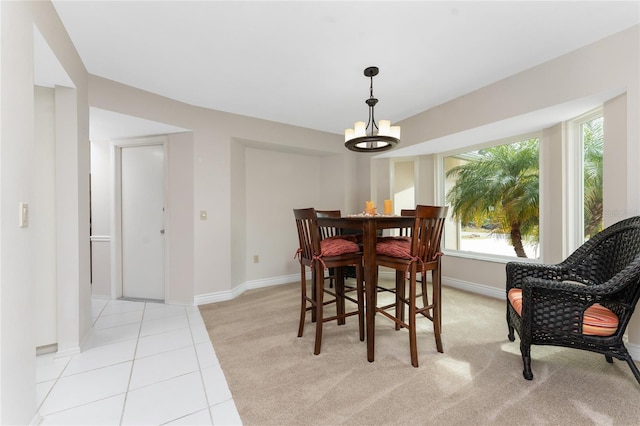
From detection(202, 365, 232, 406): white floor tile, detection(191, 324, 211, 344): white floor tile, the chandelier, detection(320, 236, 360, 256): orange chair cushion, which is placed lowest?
detection(191, 324, 211, 344): white floor tile

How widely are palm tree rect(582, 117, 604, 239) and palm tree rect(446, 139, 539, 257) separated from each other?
0.50 m

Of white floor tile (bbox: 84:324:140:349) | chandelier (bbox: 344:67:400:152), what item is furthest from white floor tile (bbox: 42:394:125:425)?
chandelier (bbox: 344:67:400:152)

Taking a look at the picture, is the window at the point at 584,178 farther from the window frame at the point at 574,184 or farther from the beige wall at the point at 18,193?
the beige wall at the point at 18,193

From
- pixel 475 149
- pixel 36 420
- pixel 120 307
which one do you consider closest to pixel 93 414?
pixel 36 420

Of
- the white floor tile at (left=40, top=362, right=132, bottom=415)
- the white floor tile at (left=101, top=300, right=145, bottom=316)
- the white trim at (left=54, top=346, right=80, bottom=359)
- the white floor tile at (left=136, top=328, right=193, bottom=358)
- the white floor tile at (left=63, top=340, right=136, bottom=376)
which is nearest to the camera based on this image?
the white floor tile at (left=40, top=362, right=132, bottom=415)

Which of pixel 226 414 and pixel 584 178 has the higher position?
pixel 584 178

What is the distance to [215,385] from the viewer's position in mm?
1664

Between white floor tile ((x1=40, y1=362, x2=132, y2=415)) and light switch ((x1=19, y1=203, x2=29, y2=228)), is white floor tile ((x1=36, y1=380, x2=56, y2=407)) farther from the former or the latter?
light switch ((x1=19, y1=203, x2=29, y2=228))

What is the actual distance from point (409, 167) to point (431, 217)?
→ 2.70 meters

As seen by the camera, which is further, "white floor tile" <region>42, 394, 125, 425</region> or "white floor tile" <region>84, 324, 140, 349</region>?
"white floor tile" <region>84, 324, 140, 349</region>

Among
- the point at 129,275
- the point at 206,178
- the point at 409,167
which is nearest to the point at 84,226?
the point at 206,178

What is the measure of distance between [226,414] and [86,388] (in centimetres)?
97

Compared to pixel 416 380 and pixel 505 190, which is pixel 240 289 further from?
pixel 505 190

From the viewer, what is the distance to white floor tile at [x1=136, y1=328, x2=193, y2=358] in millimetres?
2100
